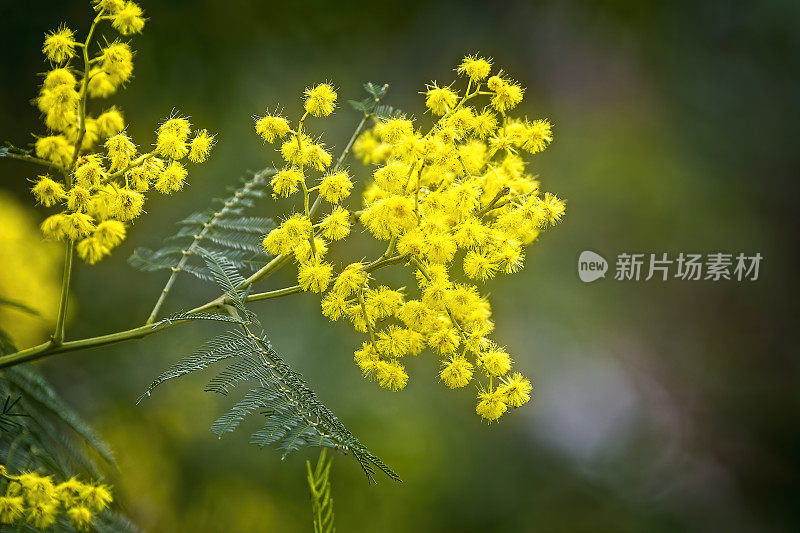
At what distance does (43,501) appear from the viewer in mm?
626

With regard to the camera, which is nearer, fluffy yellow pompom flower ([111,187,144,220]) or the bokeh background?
fluffy yellow pompom flower ([111,187,144,220])

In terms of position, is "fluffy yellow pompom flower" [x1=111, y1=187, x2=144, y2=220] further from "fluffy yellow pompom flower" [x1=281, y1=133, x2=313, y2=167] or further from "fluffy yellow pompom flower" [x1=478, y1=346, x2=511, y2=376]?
"fluffy yellow pompom flower" [x1=478, y1=346, x2=511, y2=376]

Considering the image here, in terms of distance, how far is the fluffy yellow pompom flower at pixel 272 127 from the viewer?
0.67 meters

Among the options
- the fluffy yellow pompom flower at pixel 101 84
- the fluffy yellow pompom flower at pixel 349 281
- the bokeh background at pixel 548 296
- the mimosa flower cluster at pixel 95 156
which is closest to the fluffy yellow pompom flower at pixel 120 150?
the mimosa flower cluster at pixel 95 156

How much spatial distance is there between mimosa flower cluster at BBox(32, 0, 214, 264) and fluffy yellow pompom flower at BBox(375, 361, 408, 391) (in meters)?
0.24

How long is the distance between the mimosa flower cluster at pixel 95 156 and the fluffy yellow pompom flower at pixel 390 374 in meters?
0.24

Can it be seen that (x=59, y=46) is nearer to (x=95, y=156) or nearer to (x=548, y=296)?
(x=95, y=156)

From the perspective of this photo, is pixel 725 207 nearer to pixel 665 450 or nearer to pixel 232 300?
pixel 665 450

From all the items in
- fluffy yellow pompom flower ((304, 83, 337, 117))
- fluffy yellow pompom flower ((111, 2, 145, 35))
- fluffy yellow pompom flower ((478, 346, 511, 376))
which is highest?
fluffy yellow pompom flower ((304, 83, 337, 117))

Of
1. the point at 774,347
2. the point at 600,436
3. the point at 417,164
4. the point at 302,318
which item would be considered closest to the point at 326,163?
the point at 417,164

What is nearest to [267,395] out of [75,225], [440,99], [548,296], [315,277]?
[315,277]

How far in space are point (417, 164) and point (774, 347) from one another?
222cm

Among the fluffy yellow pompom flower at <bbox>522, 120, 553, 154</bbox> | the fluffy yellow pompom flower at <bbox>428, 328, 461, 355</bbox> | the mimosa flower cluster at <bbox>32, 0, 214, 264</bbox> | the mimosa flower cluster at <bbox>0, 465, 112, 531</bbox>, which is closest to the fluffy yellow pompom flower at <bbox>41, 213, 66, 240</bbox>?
the mimosa flower cluster at <bbox>32, 0, 214, 264</bbox>

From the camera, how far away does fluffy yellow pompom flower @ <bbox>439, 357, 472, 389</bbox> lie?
67cm
